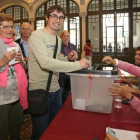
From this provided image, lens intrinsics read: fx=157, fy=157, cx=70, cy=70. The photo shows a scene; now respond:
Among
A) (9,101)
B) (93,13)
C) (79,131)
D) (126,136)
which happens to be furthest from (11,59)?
(93,13)

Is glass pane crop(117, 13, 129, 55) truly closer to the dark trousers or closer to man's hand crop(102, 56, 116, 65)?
man's hand crop(102, 56, 116, 65)

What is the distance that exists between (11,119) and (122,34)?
679cm

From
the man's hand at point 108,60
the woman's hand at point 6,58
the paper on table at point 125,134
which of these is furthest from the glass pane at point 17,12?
the paper on table at point 125,134

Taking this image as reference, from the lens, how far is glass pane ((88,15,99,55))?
24.5ft

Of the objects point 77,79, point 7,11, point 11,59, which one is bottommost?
point 77,79

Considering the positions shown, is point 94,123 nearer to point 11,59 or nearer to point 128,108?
point 128,108

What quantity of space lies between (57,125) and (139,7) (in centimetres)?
743

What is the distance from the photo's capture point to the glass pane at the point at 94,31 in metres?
7.46

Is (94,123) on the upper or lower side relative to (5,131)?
upper

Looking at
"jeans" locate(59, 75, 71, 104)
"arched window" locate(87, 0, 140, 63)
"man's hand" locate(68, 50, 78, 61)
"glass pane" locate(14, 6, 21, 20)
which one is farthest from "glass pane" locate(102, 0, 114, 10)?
"man's hand" locate(68, 50, 78, 61)

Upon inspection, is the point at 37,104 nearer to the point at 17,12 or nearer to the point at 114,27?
the point at 114,27

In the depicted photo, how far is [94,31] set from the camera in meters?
7.52

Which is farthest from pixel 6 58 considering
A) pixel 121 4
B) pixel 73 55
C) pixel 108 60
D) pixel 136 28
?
pixel 121 4

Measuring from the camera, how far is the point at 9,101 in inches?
53.6
